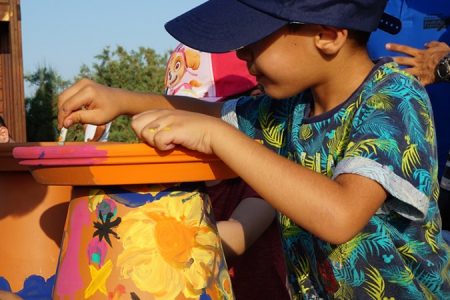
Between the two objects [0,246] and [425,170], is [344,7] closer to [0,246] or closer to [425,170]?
[425,170]

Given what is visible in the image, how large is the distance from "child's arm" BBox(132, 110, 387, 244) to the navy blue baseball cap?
22 centimetres

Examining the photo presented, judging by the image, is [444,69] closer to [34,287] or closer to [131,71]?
[34,287]

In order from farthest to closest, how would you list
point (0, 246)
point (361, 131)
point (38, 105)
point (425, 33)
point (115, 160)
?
point (38, 105)
point (425, 33)
point (0, 246)
point (361, 131)
point (115, 160)

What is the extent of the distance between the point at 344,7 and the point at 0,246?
3.09 ft

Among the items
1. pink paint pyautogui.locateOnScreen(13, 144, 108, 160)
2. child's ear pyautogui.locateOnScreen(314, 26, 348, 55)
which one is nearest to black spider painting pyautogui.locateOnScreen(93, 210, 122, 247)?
pink paint pyautogui.locateOnScreen(13, 144, 108, 160)

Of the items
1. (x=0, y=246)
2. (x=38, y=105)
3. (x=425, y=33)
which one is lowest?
(x=38, y=105)

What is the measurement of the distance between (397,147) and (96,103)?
0.67m

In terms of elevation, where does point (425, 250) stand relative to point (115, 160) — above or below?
below

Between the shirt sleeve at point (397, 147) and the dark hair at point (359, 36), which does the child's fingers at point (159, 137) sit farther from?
the dark hair at point (359, 36)

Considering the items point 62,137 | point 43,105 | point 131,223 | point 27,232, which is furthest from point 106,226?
point 43,105

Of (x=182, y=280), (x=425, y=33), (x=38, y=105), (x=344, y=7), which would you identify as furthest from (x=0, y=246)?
(x=38, y=105)

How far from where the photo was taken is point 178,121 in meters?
1.34

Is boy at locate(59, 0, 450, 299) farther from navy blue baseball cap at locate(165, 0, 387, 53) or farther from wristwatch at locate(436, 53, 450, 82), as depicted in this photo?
wristwatch at locate(436, 53, 450, 82)

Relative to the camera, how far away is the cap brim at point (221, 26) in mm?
Answer: 1466
